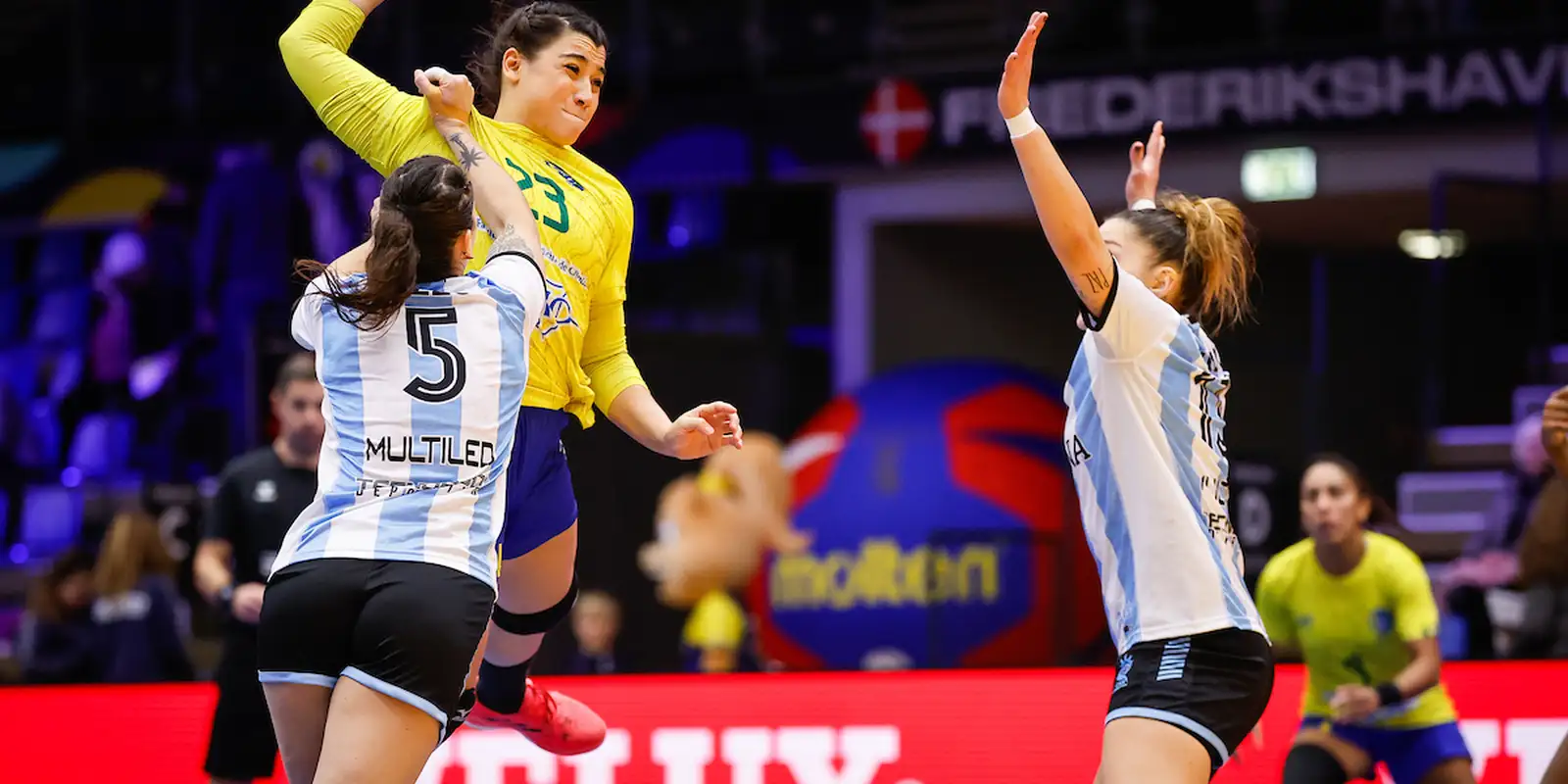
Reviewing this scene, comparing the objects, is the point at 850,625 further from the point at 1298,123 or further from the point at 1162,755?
the point at 1162,755

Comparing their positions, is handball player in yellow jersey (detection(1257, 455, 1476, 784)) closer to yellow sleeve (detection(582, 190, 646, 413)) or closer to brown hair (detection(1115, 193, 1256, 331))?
brown hair (detection(1115, 193, 1256, 331))

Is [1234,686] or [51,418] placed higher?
[51,418]

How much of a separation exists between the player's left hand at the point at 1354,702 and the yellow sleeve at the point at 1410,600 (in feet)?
1.06

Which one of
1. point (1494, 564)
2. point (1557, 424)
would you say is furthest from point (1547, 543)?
point (1557, 424)

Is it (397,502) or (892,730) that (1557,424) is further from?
(397,502)

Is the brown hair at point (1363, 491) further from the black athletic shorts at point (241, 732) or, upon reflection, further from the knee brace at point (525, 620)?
the black athletic shorts at point (241, 732)

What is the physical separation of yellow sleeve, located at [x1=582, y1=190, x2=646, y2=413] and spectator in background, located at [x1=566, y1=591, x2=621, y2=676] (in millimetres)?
5521

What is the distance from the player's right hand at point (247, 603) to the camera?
545 cm

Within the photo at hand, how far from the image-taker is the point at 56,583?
1064 centimetres

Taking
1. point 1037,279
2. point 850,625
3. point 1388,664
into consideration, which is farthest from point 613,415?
point 1037,279

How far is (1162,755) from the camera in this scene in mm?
3365

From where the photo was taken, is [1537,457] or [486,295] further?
[1537,457]

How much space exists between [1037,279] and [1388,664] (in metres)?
7.96

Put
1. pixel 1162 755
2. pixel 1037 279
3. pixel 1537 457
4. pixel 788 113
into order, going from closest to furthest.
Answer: pixel 1162 755, pixel 1537 457, pixel 788 113, pixel 1037 279
